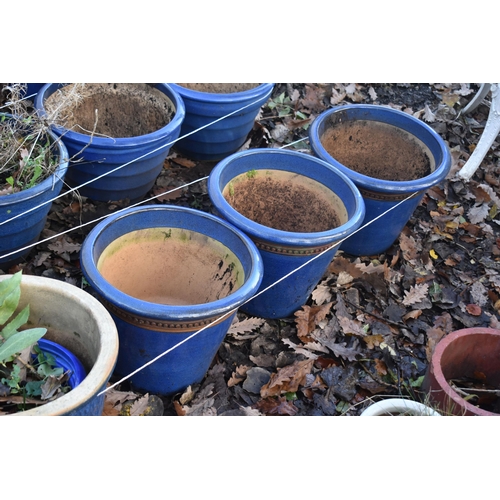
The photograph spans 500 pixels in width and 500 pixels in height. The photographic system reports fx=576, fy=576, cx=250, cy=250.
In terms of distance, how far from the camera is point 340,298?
10.1ft

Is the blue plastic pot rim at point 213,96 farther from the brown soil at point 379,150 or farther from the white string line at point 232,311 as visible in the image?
the white string line at point 232,311

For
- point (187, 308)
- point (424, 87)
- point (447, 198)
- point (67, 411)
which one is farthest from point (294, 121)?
point (67, 411)

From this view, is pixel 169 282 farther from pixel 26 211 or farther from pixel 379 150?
pixel 379 150

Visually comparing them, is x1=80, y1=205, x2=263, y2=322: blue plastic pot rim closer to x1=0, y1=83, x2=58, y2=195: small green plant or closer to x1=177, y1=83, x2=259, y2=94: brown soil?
x1=0, y1=83, x2=58, y2=195: small green plant

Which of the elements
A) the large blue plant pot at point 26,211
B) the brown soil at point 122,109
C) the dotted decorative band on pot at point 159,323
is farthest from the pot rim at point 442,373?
the brown soil at point 122,109

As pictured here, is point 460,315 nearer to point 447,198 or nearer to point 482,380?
point 482,380

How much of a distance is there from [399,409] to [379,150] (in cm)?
195

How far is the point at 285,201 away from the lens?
3.09m

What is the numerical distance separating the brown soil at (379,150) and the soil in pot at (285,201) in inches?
24.7

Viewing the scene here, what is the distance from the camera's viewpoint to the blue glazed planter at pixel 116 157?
9.33ft

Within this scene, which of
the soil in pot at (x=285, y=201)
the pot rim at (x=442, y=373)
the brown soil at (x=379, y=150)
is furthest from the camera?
the brown soil at (x=379, y=150)

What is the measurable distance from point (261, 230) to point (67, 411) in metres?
1.18

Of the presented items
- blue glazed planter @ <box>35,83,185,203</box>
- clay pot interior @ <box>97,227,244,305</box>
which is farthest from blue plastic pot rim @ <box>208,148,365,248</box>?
blue glazed planter @ <box>35,83,185,203</box>

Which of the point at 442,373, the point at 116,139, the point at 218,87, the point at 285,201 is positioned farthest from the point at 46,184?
the point at 218,87
